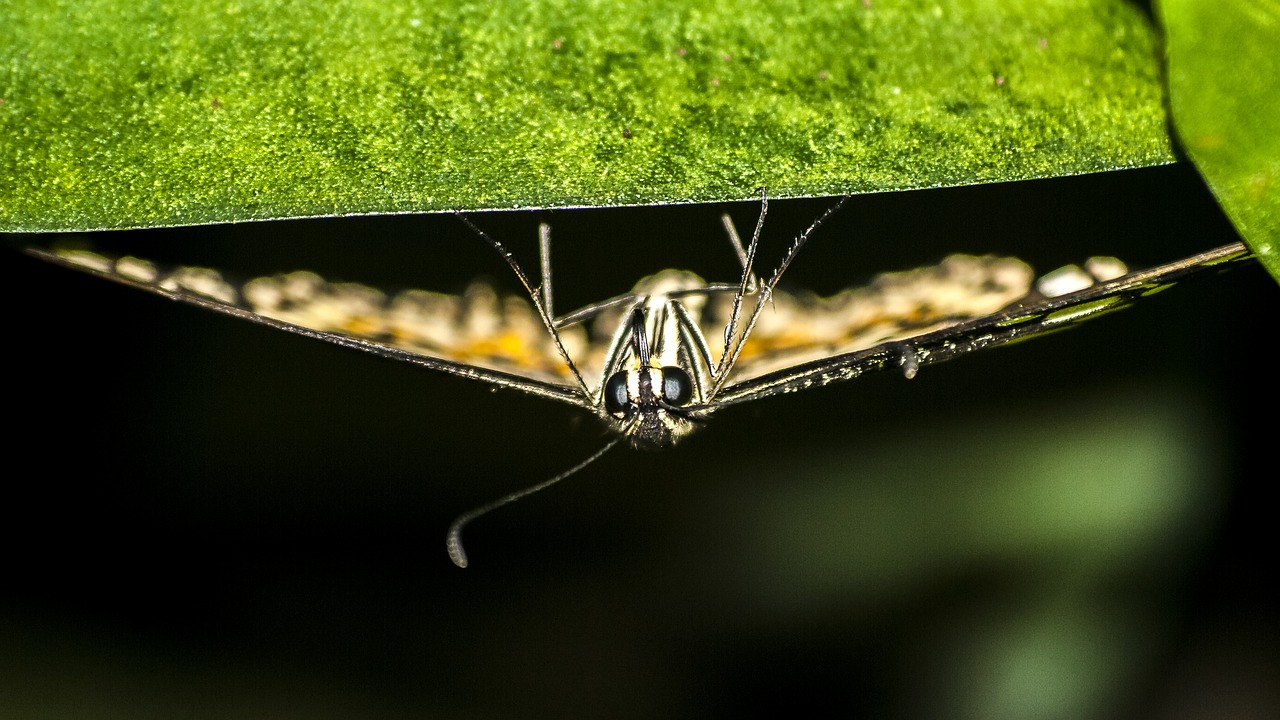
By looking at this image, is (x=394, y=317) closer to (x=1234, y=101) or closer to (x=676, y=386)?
(x=676, y=386)

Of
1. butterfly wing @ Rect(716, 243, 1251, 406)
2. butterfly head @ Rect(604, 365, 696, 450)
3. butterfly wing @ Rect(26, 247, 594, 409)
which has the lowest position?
butterfly wing @ Rect(716, 243, 1251, 406)

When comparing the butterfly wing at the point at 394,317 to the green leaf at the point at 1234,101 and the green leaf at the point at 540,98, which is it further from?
the green leaf at the point at 1234,101

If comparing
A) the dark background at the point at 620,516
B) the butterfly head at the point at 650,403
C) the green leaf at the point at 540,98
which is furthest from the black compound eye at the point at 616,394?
the green leaf at the point at 540,98

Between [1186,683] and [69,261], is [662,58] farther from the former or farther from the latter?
[1186,683]

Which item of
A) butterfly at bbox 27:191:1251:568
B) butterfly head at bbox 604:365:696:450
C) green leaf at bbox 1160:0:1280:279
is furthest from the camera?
butterfly head at bbox 604:365:696:450

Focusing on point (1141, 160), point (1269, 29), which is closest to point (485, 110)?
point (1141, 160)

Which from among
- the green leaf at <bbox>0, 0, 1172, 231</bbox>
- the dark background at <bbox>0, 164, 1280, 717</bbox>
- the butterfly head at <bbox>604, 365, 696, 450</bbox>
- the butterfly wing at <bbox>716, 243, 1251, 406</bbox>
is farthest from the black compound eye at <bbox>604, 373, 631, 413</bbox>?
the green leaf at <bbox>0, 0, 1172, 231</bbox>

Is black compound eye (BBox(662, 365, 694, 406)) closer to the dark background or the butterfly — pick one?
the butterfly
